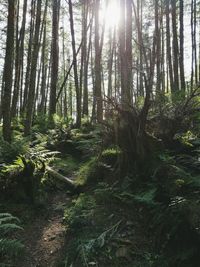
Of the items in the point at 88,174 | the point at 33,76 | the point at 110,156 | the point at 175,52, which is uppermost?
the point at 175,52

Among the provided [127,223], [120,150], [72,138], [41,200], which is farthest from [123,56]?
[127,223]

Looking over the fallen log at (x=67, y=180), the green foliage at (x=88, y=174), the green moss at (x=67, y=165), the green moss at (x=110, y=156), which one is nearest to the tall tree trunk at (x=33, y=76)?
the green moss at (x=67, y=165)

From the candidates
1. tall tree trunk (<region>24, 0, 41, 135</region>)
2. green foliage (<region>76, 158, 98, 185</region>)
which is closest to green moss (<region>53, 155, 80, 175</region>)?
green foliage (<region>76, 158, 98, 185</region>)

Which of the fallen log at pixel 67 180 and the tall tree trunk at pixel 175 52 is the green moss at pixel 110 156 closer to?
the fallen log at pixel 67 180

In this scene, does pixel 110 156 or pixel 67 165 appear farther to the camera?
pixel 67 165

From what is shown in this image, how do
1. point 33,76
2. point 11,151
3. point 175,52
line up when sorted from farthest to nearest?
point 175,52, point 33,76, point 11,151

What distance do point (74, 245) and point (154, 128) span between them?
295cm

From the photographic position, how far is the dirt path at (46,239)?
13.7 ft

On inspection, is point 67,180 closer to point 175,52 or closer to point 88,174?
point 88,174

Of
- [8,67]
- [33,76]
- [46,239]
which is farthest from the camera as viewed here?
[33,76]

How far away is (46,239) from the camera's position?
184 inches

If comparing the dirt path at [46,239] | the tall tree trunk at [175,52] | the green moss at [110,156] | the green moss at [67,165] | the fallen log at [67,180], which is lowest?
the dirt path at [46,239]

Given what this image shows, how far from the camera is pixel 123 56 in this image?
938cm

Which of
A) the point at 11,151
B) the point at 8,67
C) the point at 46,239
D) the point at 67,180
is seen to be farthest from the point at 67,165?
the point at 46,239
